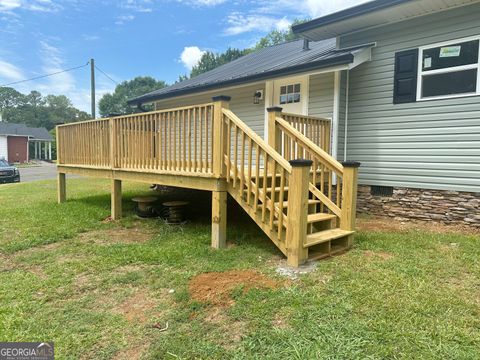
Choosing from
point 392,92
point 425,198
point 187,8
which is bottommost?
point 425,198

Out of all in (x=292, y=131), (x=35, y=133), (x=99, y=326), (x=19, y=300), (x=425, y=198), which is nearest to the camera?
(x=99, y=326)

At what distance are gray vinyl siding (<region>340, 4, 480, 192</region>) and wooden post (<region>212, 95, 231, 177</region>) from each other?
3280 millimetres

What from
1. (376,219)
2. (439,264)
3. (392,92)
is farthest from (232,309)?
(392,92)

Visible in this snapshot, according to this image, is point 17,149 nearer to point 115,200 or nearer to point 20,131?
point 20,131

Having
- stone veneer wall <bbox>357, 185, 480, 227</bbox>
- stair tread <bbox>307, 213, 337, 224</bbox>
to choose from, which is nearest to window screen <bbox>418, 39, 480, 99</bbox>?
stone veneer wall <bbox>357, 185, 480, 227</bbox>

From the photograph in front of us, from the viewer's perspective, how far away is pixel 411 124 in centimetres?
579

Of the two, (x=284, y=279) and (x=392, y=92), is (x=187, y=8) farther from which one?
(x=284, y=279)

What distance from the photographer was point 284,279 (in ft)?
10.5

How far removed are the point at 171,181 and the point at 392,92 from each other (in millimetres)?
4289

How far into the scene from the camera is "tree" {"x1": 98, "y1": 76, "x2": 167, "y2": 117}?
2254 inches

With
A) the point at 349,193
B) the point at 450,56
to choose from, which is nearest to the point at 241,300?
the point at 349,193

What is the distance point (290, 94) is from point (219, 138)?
3449 mm
